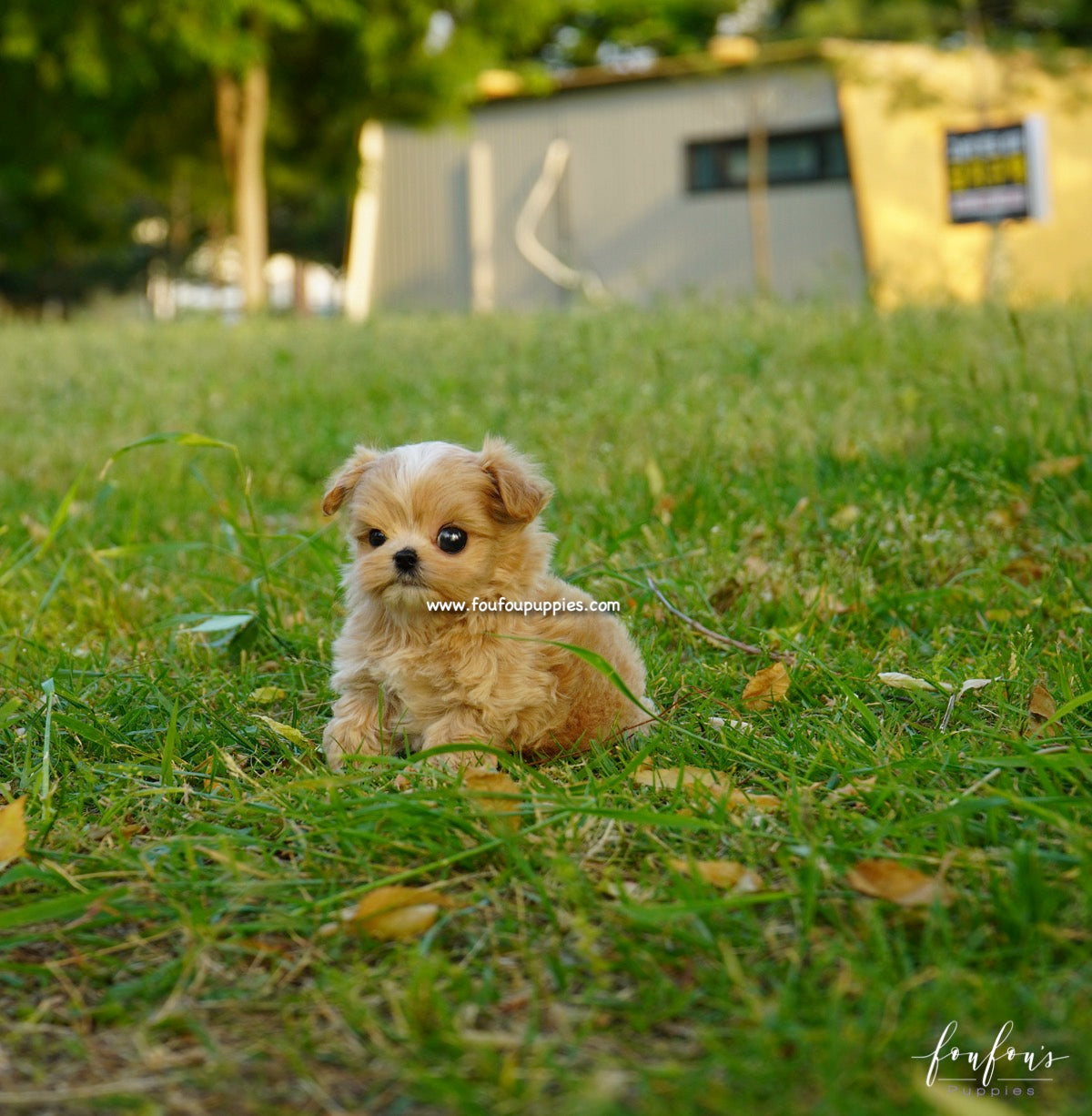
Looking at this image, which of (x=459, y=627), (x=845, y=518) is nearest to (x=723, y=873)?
(x=459, y=627)

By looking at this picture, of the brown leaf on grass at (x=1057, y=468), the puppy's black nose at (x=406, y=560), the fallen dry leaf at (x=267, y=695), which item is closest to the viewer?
the puppy's black nose at (x=406, y=560)

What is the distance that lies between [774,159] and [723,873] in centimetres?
1939

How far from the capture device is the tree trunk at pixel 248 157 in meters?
17.8

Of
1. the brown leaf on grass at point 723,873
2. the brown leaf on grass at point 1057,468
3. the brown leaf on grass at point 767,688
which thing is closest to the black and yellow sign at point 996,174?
the brown leaf on grass at point 1057,468

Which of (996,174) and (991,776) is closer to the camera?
(991,776)

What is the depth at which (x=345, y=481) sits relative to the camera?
2.84 meters

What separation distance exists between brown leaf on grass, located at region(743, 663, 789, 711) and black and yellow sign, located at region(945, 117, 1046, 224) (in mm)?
8998

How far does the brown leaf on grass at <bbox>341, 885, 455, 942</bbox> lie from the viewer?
2.01 meters

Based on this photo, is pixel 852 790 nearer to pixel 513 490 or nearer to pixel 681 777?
pixel 681 777

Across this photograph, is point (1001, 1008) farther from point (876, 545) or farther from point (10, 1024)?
point (876, 545)

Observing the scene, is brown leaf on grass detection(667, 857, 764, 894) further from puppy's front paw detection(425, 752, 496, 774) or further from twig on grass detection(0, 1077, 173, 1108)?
twig on grass detection(0, 1077, 173, 1108)

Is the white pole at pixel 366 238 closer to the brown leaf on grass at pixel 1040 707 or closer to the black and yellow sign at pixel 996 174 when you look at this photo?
the black and yellow sign at pixel 996 174

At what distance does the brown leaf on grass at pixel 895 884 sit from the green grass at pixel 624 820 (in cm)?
3

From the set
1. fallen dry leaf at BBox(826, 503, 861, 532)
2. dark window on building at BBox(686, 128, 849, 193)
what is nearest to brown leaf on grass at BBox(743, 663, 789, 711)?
fallen dry leaf at BBox(826, 503, 861, 532)
